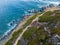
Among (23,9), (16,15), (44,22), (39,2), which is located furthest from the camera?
(39,2)

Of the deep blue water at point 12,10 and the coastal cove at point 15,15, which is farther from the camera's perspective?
the deep blue water at point 12,10

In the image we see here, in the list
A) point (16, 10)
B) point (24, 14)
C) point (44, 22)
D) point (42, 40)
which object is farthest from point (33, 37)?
point (16, 10)

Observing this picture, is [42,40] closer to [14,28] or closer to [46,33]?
[46,33]

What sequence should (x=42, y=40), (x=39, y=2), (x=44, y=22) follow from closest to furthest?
(x=42, y=40)
(x=44, y=22)
(x=39, y=2)

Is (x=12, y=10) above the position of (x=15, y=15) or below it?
above

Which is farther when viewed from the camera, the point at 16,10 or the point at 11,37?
the point at 16,10

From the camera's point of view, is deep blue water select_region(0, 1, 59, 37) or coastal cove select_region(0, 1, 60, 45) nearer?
coastal cove select_region(0, 1, 60, 45)

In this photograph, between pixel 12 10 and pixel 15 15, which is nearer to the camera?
pixel 15 15

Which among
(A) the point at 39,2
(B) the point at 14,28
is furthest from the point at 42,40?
(A) the point at 39,2
